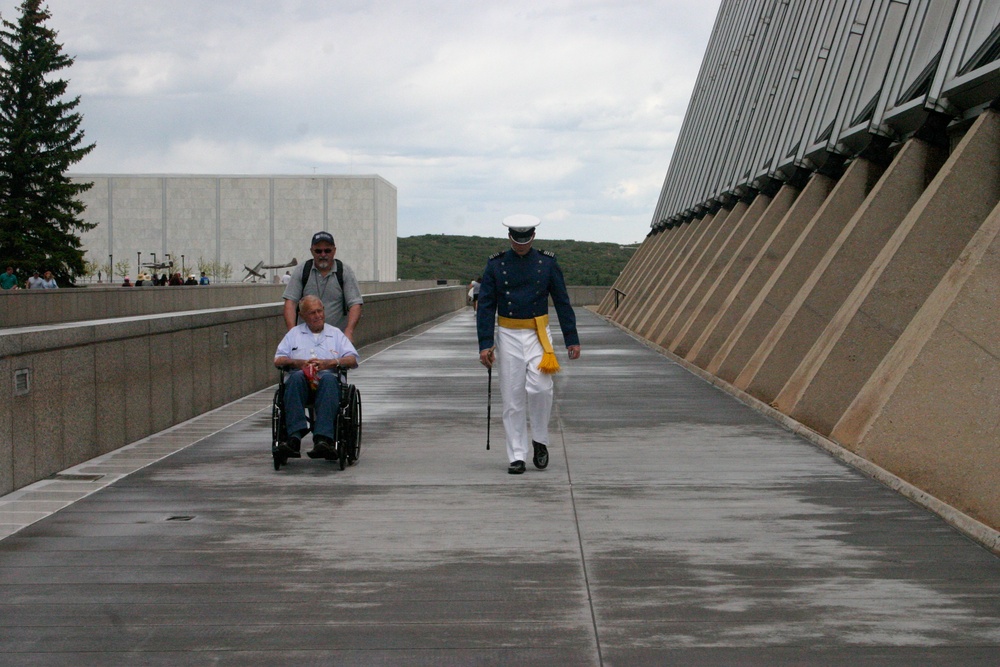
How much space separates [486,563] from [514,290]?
361 cm

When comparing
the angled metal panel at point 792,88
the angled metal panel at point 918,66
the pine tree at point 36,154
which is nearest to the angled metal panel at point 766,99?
the angled metal panel at point 792,88

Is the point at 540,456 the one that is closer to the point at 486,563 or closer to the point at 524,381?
the point at 524,381

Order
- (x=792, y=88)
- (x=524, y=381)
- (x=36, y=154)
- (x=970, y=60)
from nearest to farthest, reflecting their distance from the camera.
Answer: (x=524, y=381) → (x=970, y=60) → (x=792, y=88) → (x=36, y=154)

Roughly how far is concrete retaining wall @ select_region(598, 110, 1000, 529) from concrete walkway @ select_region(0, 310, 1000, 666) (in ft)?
2.18

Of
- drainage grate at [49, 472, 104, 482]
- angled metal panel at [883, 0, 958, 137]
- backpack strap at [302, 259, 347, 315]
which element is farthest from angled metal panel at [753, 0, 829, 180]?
drainage grate at [49, 472, 104, 482]

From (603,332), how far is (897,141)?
19.6 meters

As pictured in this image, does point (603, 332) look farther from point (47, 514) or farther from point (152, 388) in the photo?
point (47, 514)

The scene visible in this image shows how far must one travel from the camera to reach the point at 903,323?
1235 centimetres

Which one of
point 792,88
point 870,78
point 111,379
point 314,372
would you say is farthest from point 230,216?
point 314,372

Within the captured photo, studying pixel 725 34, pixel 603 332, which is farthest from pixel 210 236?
pixel 603 332

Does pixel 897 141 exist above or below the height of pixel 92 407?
above

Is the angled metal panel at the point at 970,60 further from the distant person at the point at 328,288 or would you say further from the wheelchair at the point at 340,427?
the wheelchair at the point at 340,427

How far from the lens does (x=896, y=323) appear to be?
12.4m

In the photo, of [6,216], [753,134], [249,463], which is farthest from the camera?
[6,216]
